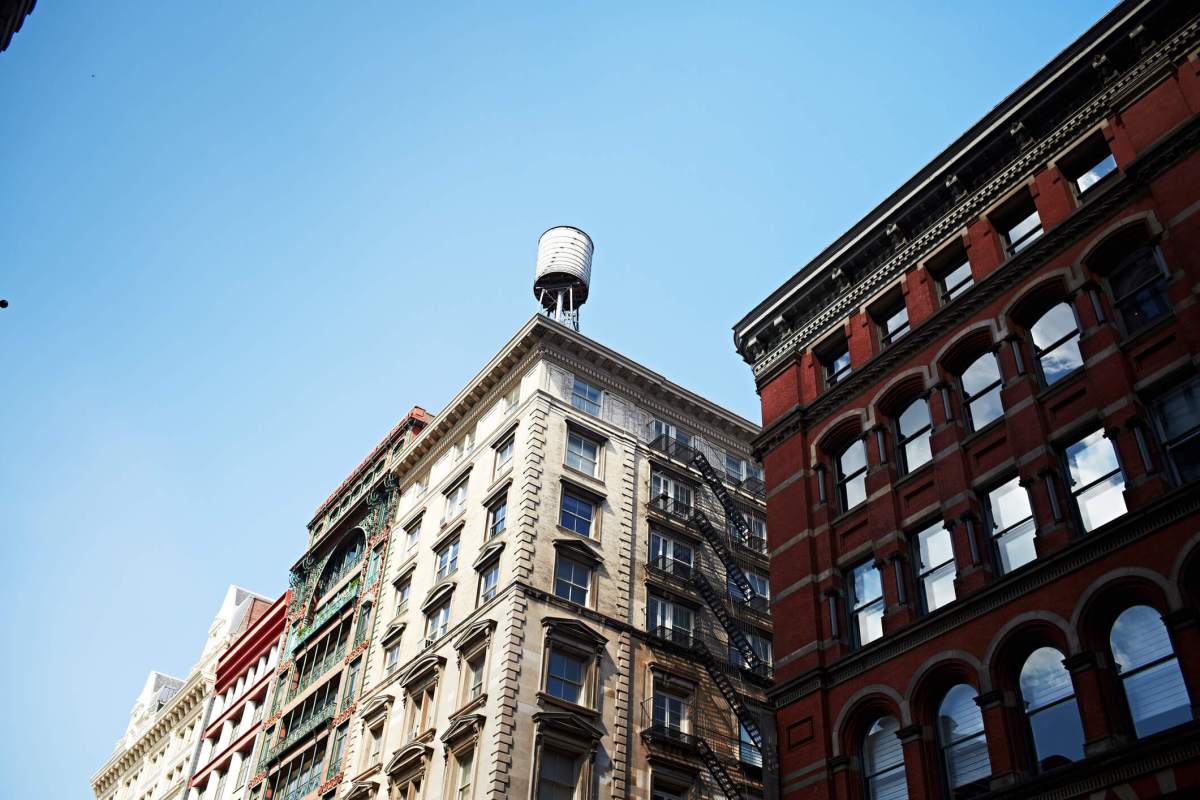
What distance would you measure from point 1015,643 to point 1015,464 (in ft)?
13.2

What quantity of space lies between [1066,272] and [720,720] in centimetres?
2615

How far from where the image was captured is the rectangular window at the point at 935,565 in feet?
84.8

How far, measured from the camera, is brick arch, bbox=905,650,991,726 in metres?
24.2

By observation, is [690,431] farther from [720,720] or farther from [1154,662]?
[1154,662]

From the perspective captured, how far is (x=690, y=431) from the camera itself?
56.4 metres

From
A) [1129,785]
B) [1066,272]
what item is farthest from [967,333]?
[1129,785]

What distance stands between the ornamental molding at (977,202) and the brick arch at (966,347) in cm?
361

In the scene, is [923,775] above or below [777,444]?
below

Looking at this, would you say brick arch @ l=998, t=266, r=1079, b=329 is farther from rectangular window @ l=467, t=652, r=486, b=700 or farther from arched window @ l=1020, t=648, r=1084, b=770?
rectangular window @ l=467, t=652, r=486, b=700

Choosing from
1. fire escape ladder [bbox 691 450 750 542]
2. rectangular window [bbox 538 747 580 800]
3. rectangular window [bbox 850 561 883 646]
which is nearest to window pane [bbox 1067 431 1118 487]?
rectangular window [bbox 850 561 883 646]

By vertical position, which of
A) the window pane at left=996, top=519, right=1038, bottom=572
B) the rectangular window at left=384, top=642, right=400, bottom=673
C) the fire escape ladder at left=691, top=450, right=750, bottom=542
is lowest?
the window pane at left=996, top=519, right=1038, bottom=572

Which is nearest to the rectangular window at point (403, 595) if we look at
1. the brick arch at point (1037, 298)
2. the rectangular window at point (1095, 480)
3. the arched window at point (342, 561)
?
the arched window at point (342, 561)

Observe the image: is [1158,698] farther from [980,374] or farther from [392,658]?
[392,658]

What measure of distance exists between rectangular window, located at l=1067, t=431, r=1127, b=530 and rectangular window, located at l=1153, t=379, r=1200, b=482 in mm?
1052
